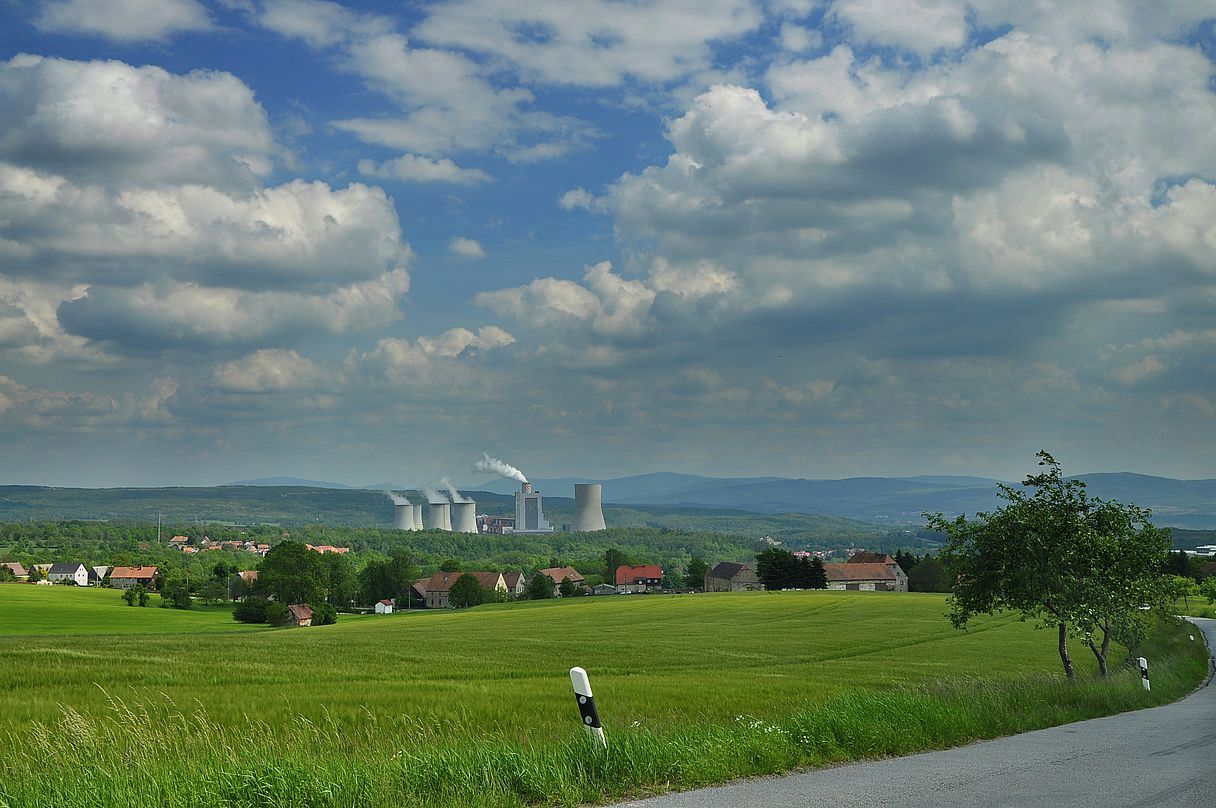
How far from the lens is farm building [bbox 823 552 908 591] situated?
149 m

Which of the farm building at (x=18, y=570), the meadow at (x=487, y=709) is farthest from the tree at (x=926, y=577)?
the farm building at (x=18, y=570)

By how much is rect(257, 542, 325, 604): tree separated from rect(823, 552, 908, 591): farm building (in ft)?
255

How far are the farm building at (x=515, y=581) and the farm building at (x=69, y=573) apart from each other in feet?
259

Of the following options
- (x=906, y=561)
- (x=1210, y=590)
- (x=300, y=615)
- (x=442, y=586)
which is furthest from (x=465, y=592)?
(x=1210, y=590)

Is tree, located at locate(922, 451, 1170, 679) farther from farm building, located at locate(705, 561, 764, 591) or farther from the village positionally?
farm building, located at locate(705, 561, 764, 591)

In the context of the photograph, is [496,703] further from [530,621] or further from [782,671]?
[530,621]

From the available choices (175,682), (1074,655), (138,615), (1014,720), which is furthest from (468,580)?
(1014,720)

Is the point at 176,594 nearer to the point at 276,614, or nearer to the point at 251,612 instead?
the point at 251,612

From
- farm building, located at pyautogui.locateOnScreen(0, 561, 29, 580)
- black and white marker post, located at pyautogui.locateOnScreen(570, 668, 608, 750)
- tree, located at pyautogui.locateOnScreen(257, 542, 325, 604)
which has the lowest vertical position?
farm building, located at pyautogui.locateOnScreen(0, 561, 29, 580)

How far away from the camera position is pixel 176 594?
11325 centimetres

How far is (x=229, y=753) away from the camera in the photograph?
10.5 m

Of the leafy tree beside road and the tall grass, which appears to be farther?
the leafy tree beside road

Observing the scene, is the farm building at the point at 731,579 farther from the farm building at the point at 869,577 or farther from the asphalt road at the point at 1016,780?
the asphalt road at the point at 1016,780

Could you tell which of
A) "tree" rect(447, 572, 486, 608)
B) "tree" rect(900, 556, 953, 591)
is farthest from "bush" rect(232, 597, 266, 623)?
"tree" rect(900, 556, 953, 591)
